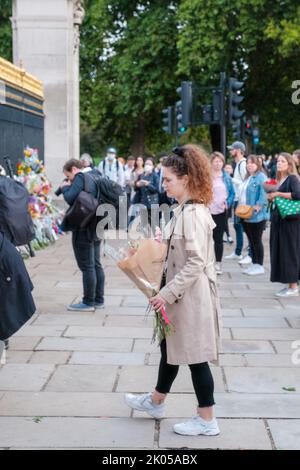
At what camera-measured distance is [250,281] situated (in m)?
10.9

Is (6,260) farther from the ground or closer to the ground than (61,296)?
farther from the ground

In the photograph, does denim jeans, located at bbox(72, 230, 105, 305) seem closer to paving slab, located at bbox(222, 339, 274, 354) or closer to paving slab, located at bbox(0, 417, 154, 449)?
paving slab, located at bbox(222, 339, 274, 354)

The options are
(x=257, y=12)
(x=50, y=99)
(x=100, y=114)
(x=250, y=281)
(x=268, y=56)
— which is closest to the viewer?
(x=250, y=281)

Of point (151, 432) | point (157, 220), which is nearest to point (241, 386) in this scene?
point (151, 432)

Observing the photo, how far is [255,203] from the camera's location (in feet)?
37.0

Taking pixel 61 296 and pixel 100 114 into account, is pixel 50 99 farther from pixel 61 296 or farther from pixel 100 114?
pixel 100 114

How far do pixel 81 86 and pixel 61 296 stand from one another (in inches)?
979

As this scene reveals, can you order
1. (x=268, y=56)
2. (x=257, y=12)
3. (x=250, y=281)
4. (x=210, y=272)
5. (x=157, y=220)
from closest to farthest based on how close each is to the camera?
(x=210, y=272), (x=250, y=281), (x=157, y=220), (x=257, y=12), (x=268, y=56)

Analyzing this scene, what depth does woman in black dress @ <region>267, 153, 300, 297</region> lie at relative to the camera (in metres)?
9.47

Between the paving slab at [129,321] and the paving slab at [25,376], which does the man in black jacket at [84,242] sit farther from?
the paving slab at [25,376]

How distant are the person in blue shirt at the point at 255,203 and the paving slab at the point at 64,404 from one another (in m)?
5.97

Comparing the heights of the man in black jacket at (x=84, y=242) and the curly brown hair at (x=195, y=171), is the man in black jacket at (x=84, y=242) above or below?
below

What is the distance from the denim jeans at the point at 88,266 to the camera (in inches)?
336

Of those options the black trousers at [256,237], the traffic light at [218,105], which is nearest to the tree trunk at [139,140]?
the traffic light at [218,105]
